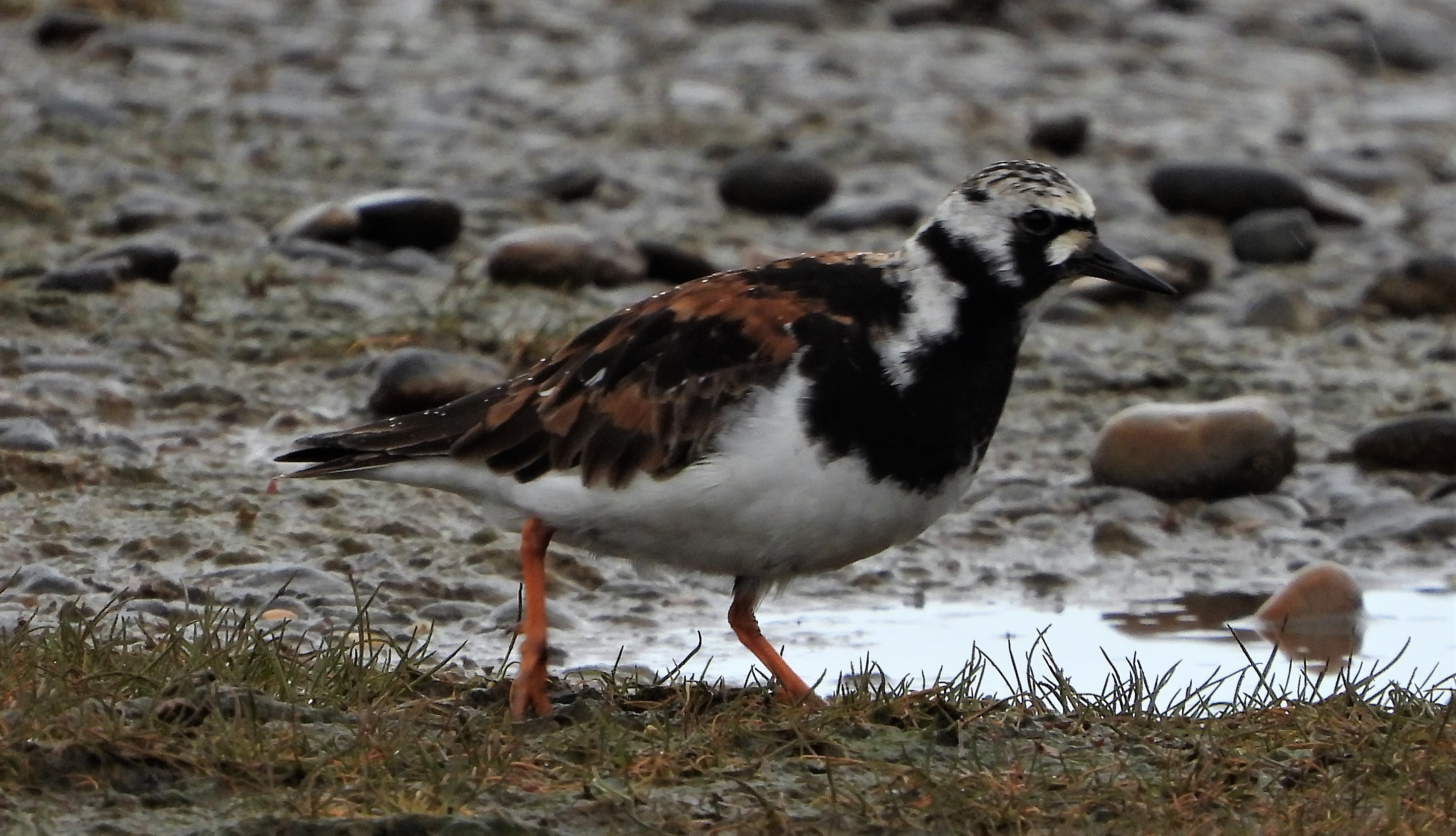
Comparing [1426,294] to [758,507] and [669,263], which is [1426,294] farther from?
[758,507]

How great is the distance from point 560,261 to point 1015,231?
356 cm

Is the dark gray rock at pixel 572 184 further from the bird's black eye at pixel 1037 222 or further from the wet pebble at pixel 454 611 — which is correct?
the bird's black eye at pixel 1037 222

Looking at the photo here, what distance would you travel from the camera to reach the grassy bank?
347cm

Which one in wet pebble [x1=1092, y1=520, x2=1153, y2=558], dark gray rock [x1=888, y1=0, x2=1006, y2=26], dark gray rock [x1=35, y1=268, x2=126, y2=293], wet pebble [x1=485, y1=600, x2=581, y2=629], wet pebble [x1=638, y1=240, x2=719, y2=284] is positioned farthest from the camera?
dark gray rock [x1=888, y1=0, x2=1006, y2=26]

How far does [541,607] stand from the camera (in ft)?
14.5

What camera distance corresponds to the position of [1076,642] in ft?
18.1

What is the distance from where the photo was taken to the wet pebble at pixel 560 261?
7848 millimetres

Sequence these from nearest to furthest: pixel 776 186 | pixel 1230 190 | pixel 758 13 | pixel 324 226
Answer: pixel 324 226, pixel 776 186, pixel 1230 190, pixel 758 13

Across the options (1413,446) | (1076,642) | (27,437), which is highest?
(1413,446)

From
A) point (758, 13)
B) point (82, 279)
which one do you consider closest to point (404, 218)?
point (82, 279)

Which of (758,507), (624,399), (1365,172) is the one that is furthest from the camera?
(1365,172)

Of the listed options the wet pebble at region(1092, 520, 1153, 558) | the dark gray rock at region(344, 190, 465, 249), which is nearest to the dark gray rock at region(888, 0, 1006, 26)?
the dark gray rock at region(344, 190, 465, 249)

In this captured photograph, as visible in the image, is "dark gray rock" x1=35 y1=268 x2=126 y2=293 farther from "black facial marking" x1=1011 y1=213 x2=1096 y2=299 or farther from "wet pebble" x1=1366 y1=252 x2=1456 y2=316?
"wet pebble" x1=1366 y1=252 x2=1456 y2=316

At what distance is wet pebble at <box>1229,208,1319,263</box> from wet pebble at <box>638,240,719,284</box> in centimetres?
245
